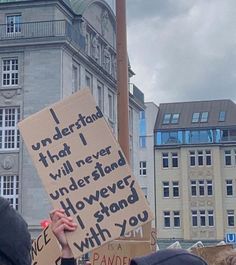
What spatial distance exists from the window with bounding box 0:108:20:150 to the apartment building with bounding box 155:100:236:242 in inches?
893

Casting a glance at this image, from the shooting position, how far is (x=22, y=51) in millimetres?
31547

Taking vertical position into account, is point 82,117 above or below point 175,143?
below

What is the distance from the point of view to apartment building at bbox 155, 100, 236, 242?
169 feet

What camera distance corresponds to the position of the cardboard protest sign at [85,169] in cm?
386

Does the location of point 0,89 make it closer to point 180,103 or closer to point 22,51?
point 22,51

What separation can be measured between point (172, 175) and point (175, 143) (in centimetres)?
245

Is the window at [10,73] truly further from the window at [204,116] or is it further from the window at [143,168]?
the window at [204,116]

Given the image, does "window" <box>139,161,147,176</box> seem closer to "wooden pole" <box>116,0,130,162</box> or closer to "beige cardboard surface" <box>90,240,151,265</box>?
"wooden pole" <box>116,0,130,162</box>

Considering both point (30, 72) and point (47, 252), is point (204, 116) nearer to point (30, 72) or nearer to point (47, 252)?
point (30, 72)

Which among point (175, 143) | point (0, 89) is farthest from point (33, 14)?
point (175, 143)

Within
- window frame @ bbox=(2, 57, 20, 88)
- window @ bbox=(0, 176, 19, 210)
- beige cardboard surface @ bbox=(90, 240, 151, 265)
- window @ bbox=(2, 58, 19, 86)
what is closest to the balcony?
window frame @ bbox=(2, 57, 20, 88)

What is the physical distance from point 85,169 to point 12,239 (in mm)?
2114

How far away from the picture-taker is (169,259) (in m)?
2.13

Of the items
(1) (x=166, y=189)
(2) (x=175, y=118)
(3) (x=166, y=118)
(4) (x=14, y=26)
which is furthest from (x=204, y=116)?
(4) (x=14, y=26)
